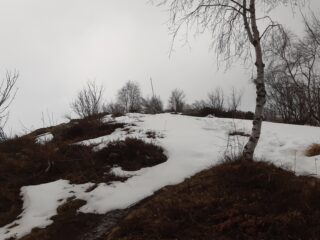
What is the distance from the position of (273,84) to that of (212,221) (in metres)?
26.7

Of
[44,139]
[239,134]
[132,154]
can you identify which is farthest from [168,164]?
[44,139]

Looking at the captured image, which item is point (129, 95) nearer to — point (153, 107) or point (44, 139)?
point (153, 107)

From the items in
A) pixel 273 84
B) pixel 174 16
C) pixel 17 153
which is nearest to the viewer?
pixel 174 16

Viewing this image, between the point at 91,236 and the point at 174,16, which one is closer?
the point at 91,236

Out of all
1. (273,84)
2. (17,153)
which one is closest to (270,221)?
(17,153)

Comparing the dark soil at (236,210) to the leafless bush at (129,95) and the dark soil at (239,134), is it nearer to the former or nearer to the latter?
the dark soil at (239,134)

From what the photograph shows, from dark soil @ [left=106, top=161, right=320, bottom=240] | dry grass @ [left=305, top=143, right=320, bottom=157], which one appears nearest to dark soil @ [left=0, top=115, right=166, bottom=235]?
dark soil @ [left=106, top=161, right=320, bottom=240]

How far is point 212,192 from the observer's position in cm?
542

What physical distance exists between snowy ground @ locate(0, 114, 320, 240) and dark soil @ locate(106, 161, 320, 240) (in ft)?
2.81

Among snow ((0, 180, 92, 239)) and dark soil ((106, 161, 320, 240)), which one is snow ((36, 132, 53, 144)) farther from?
dark soil ((106, 161, 320, 240))

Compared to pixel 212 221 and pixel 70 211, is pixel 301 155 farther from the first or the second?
pixel 70 211

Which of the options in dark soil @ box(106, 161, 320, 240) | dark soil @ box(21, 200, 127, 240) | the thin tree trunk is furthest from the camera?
the thin tree trunk

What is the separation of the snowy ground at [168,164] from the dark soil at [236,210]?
2.81 ft

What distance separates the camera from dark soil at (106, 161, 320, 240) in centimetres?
425
